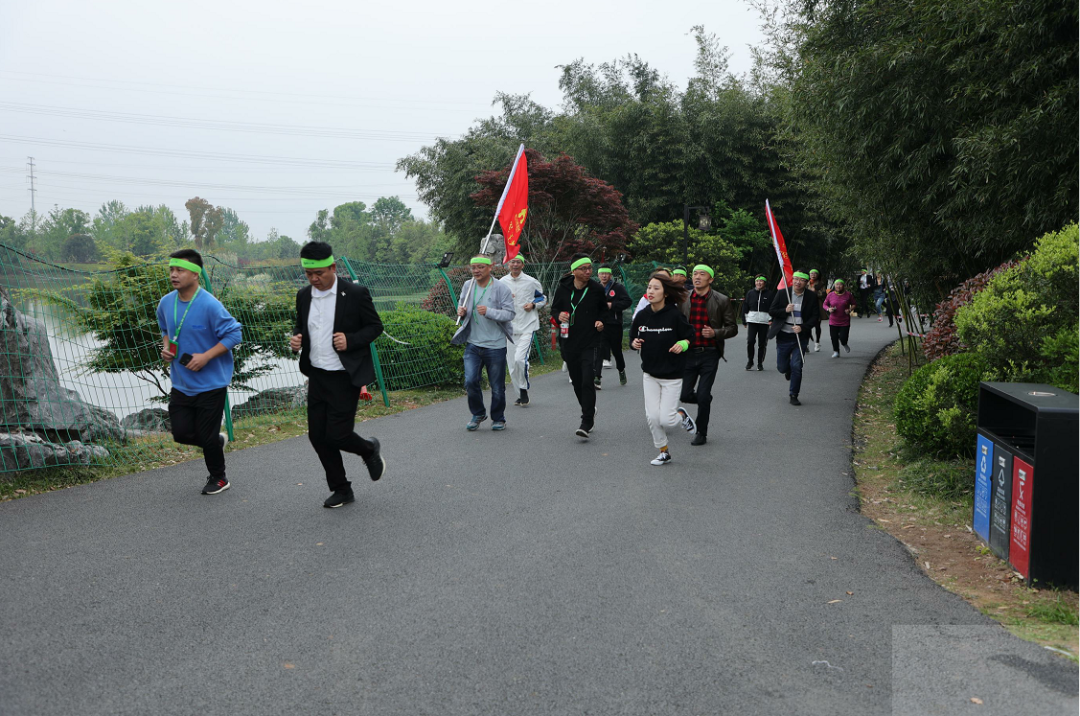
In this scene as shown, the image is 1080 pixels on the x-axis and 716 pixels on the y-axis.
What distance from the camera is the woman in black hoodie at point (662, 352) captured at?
7.69 m

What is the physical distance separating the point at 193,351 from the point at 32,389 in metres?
1.68

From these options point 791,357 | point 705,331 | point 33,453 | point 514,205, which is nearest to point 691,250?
point 514,205

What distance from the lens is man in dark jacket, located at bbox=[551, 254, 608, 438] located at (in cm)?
886

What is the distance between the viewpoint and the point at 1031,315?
6.39 metres

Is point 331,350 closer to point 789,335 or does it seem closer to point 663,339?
point 663,339

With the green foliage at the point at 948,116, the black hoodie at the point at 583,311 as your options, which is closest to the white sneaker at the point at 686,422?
the black hoodie at the point at 583,311

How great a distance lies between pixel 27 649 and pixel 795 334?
9462 mm

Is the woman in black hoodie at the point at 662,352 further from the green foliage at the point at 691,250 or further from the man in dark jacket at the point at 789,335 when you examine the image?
the green foliage at the point at 691,250

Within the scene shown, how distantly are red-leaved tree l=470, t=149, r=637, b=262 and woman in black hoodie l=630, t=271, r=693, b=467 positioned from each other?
16.1 m

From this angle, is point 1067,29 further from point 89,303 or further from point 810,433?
point 89,303

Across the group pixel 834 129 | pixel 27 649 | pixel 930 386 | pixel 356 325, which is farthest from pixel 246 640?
pixel 834 129

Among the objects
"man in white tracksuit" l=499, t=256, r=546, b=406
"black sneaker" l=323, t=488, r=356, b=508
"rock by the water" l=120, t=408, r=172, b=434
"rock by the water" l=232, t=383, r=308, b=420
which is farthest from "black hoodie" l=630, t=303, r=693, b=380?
"rock by the water" l=120, t=408, r=172, b=434

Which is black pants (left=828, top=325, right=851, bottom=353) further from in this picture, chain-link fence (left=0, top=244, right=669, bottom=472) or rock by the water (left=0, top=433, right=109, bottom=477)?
rock by the water (left=0, top=433, right=109, bottom=477)

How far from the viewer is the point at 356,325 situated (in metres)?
6.25
